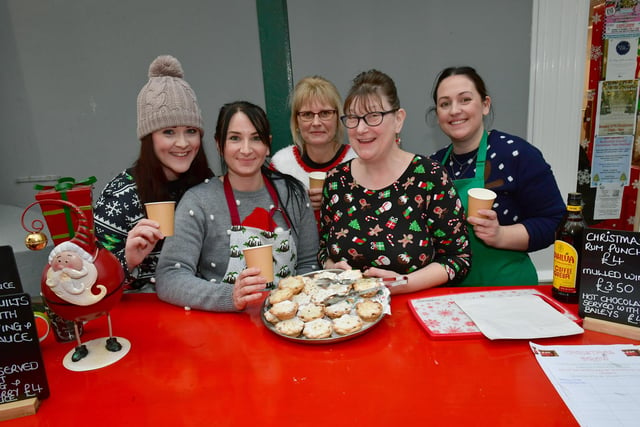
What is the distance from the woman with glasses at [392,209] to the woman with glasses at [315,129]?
82 centimetres

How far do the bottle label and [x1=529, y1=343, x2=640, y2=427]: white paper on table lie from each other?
31cm

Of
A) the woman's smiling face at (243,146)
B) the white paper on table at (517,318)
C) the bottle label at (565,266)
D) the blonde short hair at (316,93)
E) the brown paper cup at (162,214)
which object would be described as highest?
the blonde short hair at (316,93)

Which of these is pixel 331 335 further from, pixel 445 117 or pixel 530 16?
pixel 530 16

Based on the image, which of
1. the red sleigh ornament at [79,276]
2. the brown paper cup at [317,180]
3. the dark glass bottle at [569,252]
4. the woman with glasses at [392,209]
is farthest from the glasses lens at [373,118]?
the red sleigh ornament at [79,276]

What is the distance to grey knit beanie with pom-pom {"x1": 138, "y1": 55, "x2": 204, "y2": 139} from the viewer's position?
2.08 meters

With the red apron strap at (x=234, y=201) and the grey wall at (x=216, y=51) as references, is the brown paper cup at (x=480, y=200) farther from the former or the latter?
the grey wall at (x=216, y=51)

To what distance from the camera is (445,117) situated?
2.34 meters

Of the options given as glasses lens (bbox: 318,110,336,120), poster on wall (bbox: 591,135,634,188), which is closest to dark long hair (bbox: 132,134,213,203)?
glasses lens (bbox: 318,110,336,120)

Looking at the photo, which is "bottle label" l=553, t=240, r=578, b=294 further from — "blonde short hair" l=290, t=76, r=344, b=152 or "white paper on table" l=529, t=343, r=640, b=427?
"blonde short hair" l=290, t=76, r=344, b=152

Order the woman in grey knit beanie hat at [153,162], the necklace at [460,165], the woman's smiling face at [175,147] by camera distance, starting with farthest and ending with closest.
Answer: the necklace at [460,165]
the woman's smiling face at [175,147]
the woman in grey knit beanie hat at [153,162]

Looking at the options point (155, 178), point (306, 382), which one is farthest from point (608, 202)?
point (155, 178)

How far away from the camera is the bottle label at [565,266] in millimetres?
1434

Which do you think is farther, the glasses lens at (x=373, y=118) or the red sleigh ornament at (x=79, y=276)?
the glasses lens at (x=373, y=118)

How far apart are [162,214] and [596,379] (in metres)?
1.53
